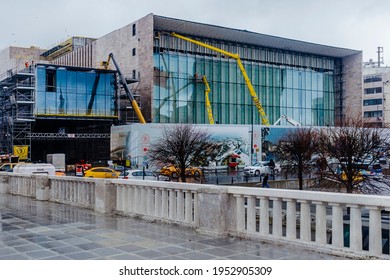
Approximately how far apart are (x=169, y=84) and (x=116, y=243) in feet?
189

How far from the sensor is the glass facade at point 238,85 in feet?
213

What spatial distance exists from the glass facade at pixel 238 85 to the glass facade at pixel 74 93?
23.2ft

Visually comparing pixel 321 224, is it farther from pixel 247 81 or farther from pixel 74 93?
pixel 247 81

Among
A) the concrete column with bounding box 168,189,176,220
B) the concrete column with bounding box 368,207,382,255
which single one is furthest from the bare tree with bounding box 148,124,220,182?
the concrete column with bounding box 368,207,382,255

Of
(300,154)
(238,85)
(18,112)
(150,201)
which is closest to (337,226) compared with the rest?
(150,201)

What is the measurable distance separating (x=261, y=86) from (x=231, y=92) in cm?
587

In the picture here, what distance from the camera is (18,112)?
5300 centimetres

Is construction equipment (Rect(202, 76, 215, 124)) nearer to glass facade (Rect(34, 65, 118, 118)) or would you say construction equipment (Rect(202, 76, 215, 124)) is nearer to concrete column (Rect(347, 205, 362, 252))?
glass facade (Rect(34, 65, 118, 118))

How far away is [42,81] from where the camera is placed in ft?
176

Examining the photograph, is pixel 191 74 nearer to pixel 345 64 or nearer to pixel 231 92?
pixel 231 92

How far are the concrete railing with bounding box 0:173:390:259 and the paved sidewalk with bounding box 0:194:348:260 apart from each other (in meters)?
0.22

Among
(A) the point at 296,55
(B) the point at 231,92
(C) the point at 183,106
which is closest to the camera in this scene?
(C) the point at 183,106

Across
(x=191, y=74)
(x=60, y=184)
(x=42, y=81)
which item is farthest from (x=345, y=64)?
(x=60, y=184)

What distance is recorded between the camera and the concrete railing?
6312mm
